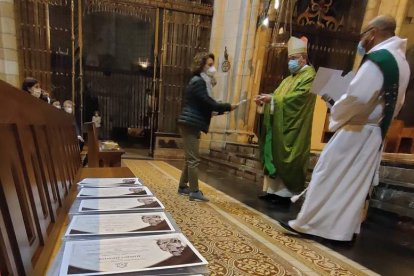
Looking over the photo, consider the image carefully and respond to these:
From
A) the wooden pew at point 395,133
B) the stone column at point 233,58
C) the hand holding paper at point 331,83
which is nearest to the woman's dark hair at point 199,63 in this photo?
the hand holding paper at point 331,83

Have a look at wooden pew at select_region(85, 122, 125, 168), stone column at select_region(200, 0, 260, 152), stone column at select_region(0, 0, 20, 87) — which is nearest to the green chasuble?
wooden pew at select_region(85, 122, 125, 168)

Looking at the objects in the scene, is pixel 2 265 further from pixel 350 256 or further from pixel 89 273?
pixel 350 256

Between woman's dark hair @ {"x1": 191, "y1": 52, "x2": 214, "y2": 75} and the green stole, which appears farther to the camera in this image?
woman's dark hair @ {"x1": 191, "y1": 52, "x2": 214, "y2": 75}

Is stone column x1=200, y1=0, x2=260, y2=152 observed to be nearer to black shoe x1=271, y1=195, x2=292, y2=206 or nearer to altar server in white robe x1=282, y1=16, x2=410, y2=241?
black shoe x1=271, y1=195, x2=292, y2=206

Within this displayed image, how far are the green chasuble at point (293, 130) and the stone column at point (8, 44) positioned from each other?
5105 millimetres

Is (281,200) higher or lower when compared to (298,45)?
lower

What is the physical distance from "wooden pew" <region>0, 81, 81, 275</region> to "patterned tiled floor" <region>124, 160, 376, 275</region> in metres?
0.91

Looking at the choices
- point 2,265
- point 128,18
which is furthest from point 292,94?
point 128,18

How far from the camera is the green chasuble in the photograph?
8.30 feet

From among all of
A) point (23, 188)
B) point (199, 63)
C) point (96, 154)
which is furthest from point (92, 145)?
point (23, 188)

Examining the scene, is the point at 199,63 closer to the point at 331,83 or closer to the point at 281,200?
the point at 331,83

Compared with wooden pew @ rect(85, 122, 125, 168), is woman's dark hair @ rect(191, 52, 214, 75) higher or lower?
higher

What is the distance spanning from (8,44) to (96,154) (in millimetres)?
3918

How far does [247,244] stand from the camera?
5.66ft
